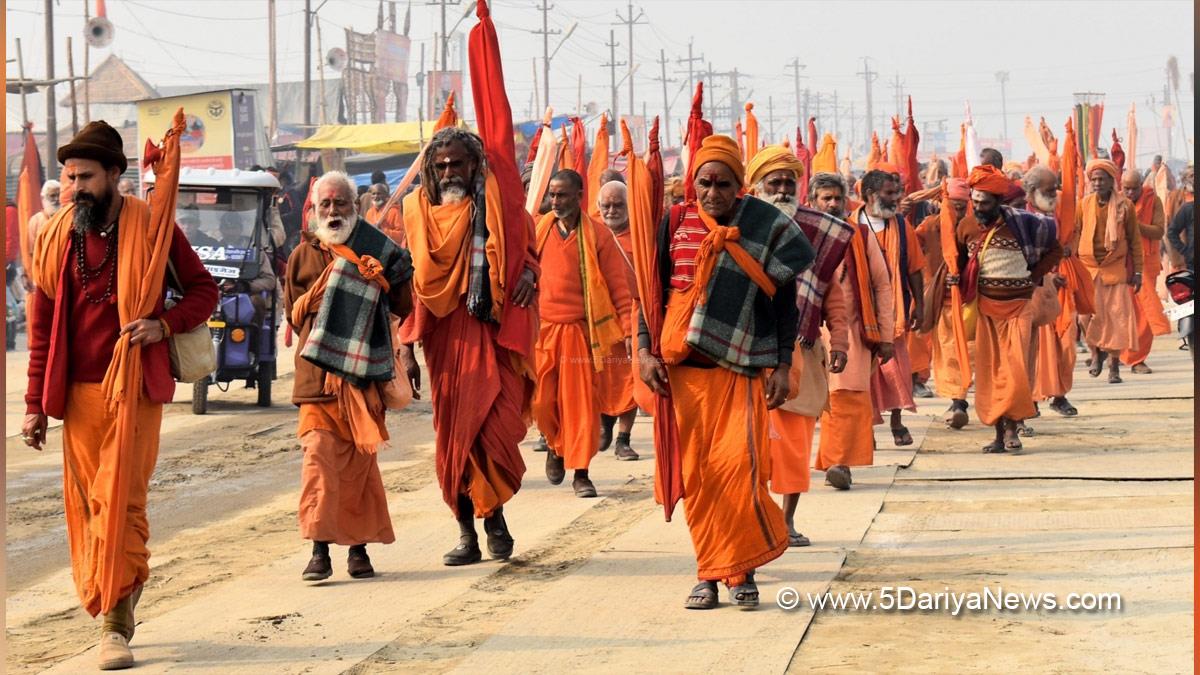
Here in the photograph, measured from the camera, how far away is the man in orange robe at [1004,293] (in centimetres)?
1230

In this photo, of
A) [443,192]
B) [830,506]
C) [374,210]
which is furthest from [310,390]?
[374,210]

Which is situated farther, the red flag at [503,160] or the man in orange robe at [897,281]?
the man in orange robe at [897,281]

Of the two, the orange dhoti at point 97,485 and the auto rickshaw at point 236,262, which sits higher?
the auto rickshaw at point 236,262

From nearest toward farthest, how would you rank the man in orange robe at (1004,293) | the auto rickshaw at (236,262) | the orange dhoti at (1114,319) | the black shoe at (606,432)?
the man in orange robe at (1004,293) < the black shoe at (606,432) < the auto rickshaw at (236,262) < the orange dhoti at (1114,319)

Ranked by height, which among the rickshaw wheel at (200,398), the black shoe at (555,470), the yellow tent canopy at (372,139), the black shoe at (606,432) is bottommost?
the black shoe at (555,470)

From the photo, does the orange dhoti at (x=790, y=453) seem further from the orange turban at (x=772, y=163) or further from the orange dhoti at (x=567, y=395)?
the orange dhoti at (x=567, y=395)

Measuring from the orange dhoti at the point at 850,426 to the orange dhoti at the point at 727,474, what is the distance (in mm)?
2883

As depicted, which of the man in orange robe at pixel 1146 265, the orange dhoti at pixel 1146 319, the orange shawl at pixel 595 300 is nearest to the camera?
the orange shawl at pixel 595 300

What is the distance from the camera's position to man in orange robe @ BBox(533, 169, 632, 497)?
11.1 metres

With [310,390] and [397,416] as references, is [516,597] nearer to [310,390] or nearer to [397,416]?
[310,390]

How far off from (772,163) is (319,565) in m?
2.80

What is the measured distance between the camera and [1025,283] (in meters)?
12.4

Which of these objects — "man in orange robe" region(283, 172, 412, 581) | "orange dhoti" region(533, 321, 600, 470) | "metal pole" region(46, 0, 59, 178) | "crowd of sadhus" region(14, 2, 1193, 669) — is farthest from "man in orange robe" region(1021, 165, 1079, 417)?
"metal pole" region(46, 0, 59, 178)

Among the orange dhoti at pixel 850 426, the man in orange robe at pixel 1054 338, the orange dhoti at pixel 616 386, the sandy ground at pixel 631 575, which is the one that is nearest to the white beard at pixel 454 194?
the sandy ground at pixel 631 575
